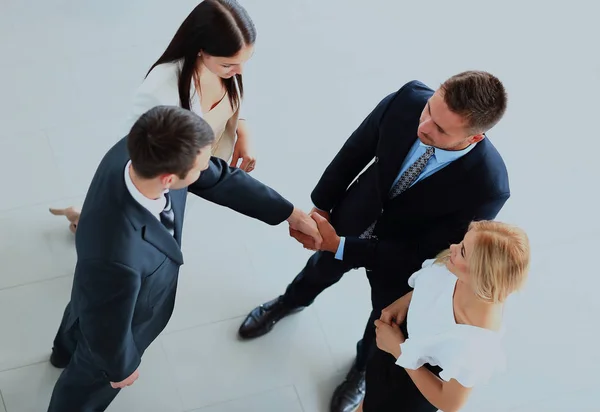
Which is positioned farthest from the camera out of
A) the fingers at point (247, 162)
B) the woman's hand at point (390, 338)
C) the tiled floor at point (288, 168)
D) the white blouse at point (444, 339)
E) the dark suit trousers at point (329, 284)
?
the tiled floor at point (288, 168)

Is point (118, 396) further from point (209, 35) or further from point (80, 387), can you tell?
point (209, 35)

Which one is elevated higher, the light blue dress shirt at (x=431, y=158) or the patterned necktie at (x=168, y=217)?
the light blue dress shirt at (x=431, y=158)

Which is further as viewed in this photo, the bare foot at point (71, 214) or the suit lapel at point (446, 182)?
the bare foot at point (71, 214)

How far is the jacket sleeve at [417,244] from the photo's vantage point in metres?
2.23

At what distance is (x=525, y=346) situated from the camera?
3195mm

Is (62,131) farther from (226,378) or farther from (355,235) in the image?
(355,235)

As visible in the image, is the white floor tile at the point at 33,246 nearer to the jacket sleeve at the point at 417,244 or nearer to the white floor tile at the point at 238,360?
the white floor tile at the point at 238,360

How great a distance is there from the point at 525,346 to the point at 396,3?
2318 millimetres

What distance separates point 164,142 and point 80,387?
107 centimetres

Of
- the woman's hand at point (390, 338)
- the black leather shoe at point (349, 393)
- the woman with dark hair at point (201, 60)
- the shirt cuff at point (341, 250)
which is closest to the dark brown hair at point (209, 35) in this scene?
the woman with dark hair at point (201, 60)

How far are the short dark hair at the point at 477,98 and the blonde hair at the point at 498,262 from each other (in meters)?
0.31

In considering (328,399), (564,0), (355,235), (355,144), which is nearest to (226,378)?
(328,399)

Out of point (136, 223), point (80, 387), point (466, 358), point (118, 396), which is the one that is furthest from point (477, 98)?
point (118, 396)

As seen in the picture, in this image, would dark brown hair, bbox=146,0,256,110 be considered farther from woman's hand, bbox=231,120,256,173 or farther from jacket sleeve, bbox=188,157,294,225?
woman's hand, bbox=231,120,256,173
